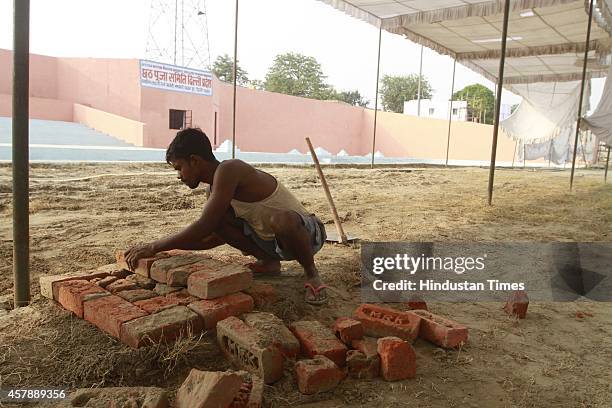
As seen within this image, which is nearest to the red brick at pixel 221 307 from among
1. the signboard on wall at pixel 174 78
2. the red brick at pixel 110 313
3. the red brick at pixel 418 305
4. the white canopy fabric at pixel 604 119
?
the red brick at pixel 110 313

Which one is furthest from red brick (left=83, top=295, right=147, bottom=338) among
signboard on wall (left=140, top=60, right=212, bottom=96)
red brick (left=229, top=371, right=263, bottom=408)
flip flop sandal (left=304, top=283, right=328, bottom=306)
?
signboard on wall (left=140, top=60, right=212, bottom=96)

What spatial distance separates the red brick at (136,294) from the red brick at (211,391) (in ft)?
2.44

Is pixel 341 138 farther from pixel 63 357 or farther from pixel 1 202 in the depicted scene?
pixel 63 357

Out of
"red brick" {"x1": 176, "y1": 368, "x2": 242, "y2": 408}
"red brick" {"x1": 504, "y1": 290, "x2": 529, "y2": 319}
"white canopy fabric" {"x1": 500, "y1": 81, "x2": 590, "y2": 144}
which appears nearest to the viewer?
"red brick" {"x1": 176, "y1": 368, "x2": 242, "y2": 408}

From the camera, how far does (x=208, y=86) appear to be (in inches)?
720

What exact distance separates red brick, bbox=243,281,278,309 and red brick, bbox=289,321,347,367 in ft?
1.04

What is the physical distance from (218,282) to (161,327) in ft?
1.11

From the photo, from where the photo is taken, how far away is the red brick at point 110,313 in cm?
183

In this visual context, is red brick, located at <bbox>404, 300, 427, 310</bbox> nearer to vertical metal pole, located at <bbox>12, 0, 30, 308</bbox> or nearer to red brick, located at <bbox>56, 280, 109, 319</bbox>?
red brick, located at <bbox>56, 280, 109, 319</bbox>

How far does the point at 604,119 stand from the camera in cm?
724

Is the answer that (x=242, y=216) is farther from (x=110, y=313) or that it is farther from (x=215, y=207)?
(x=110, y=313)

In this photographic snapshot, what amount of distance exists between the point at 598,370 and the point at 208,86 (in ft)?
59.0

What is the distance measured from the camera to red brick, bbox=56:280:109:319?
2.01 metres

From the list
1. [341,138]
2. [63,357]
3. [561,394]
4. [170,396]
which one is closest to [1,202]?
[63,357]
